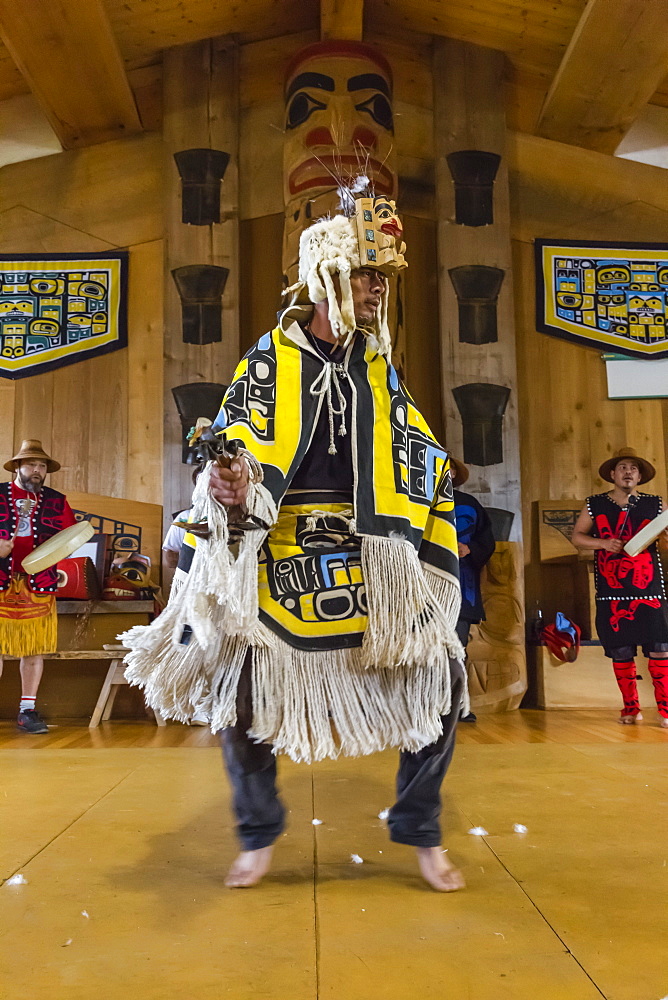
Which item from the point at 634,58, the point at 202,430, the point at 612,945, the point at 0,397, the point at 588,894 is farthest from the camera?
the point at 0,397

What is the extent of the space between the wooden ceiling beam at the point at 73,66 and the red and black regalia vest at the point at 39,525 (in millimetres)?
2389

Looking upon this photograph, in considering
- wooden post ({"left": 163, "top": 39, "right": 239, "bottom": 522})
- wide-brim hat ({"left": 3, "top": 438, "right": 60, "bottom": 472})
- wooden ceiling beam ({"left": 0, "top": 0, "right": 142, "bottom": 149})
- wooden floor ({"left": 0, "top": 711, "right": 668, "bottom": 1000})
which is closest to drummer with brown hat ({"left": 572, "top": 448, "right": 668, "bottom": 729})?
wooden floor ({"left": 0, "top": 711, "right": 668, "bottom": 1000})

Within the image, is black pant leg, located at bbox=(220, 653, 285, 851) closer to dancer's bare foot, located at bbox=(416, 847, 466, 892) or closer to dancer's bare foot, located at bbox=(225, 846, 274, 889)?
dancer's bare foot, located at bbox=(225, 846, 274, 889)

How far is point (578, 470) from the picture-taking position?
5523mm

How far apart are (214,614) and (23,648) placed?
302cm

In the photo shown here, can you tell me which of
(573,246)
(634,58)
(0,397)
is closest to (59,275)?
(0,397)

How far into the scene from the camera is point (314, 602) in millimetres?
1712

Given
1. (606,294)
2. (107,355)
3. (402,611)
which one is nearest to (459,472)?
(606,294)

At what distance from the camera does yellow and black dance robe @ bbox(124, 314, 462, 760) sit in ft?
5.40

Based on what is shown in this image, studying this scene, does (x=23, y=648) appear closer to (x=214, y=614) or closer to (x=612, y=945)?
(x=214, y=614)

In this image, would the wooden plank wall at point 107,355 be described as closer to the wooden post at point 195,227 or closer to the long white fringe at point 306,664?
the wooden post at point 195,227

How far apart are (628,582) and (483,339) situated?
1698 millimetres

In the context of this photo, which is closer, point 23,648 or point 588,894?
point 588,894

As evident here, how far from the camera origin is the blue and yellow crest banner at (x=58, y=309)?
5480mm
